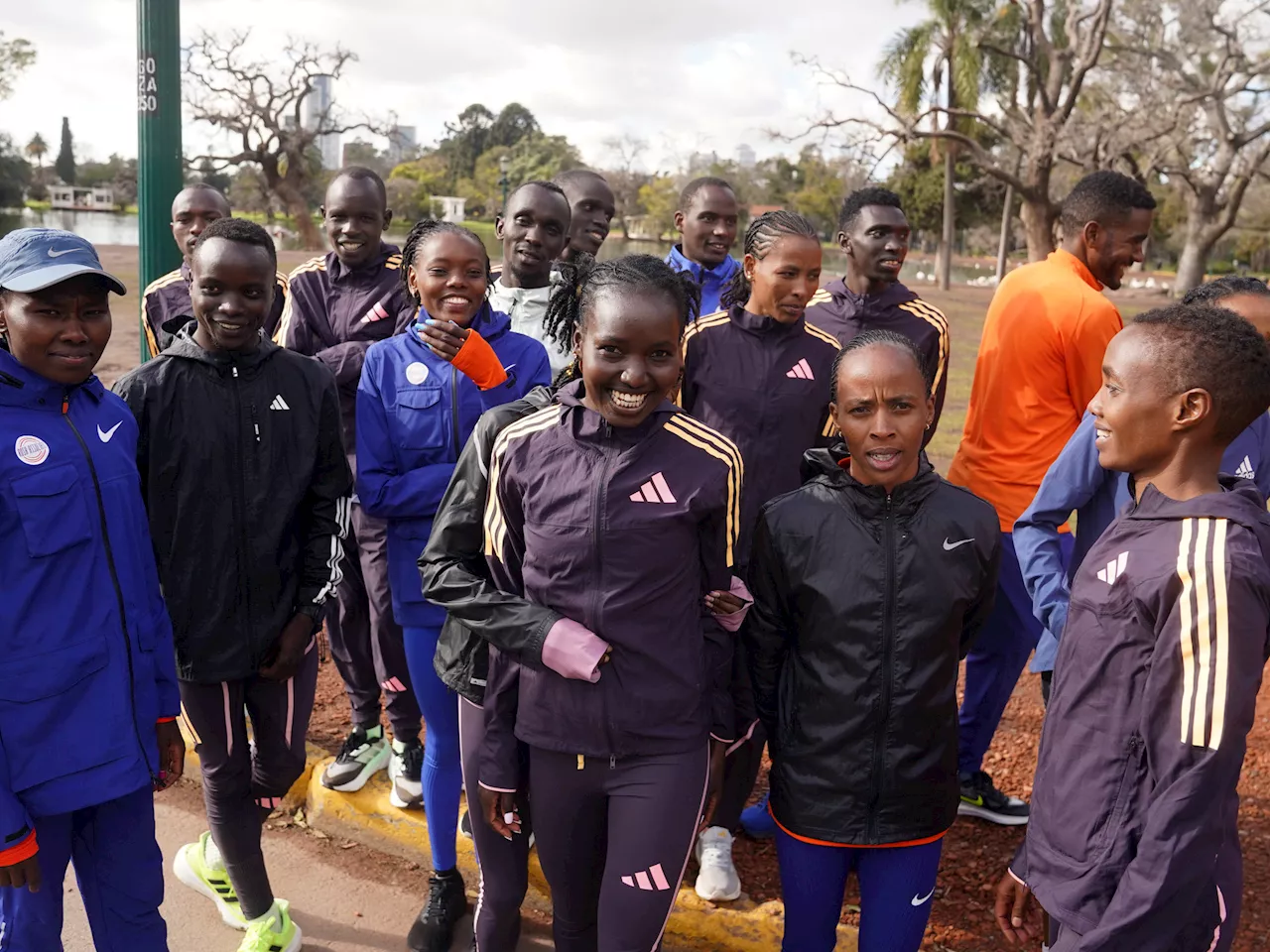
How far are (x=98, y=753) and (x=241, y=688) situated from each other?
0.66 m

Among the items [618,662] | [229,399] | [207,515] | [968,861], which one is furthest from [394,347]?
[968,861]

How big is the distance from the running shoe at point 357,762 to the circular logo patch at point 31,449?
84.3 inches

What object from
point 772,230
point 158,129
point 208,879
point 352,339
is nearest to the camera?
point 208,879

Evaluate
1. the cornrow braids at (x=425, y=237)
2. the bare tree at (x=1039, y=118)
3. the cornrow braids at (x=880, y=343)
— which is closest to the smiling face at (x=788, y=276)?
the cornrow braids at (x=880, y=343)

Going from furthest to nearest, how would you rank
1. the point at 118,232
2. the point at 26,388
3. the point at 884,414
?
the point at 118,232
the point at 884,414
the point at 26,388

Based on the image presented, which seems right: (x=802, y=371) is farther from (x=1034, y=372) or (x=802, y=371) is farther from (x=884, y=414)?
(x=884, y=414)

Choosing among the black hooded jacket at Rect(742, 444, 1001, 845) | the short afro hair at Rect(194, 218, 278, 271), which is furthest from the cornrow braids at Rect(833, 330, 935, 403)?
the short afro hair at Rect(194, 218, 278, 271)

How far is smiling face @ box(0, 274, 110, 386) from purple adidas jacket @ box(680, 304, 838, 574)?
194 cm

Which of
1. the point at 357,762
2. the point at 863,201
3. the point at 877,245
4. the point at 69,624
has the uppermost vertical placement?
the point at 863,201

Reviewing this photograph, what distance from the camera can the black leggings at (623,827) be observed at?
2.47m

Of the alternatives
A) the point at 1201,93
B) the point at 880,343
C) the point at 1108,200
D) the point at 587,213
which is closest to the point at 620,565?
the point at 880,343

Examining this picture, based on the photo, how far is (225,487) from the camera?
9.73 feet

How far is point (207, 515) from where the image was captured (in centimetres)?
296

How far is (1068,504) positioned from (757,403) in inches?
44.4
